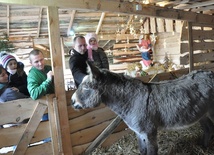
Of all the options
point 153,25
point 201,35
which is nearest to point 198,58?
point 201,35

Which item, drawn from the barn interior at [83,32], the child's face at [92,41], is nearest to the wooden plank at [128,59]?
the barn interior at [83,32]

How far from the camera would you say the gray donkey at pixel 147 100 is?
2656mm

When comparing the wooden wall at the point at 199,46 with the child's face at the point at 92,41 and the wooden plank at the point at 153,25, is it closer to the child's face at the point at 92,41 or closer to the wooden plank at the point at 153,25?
the child's face at the point at 92,41

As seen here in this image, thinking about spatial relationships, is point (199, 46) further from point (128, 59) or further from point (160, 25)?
point (128, 59)

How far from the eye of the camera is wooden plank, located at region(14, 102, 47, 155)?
2.78 metres

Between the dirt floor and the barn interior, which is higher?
the barn interior

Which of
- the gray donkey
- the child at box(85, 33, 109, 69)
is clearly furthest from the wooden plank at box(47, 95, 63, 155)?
the child at box(85, 33, 109, 69)

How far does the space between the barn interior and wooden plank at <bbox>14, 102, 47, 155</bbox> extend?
0.04 ft

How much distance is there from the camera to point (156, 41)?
9.50 meters

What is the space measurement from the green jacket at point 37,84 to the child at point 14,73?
392mm

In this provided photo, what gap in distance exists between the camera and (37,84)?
2814 millimetres

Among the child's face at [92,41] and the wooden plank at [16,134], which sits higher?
the child's face at [92,41]

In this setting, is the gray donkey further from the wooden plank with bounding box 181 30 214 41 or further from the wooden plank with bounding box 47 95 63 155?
the wooden plank with bounding box 181 30 214 41

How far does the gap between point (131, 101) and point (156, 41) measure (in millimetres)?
7165
